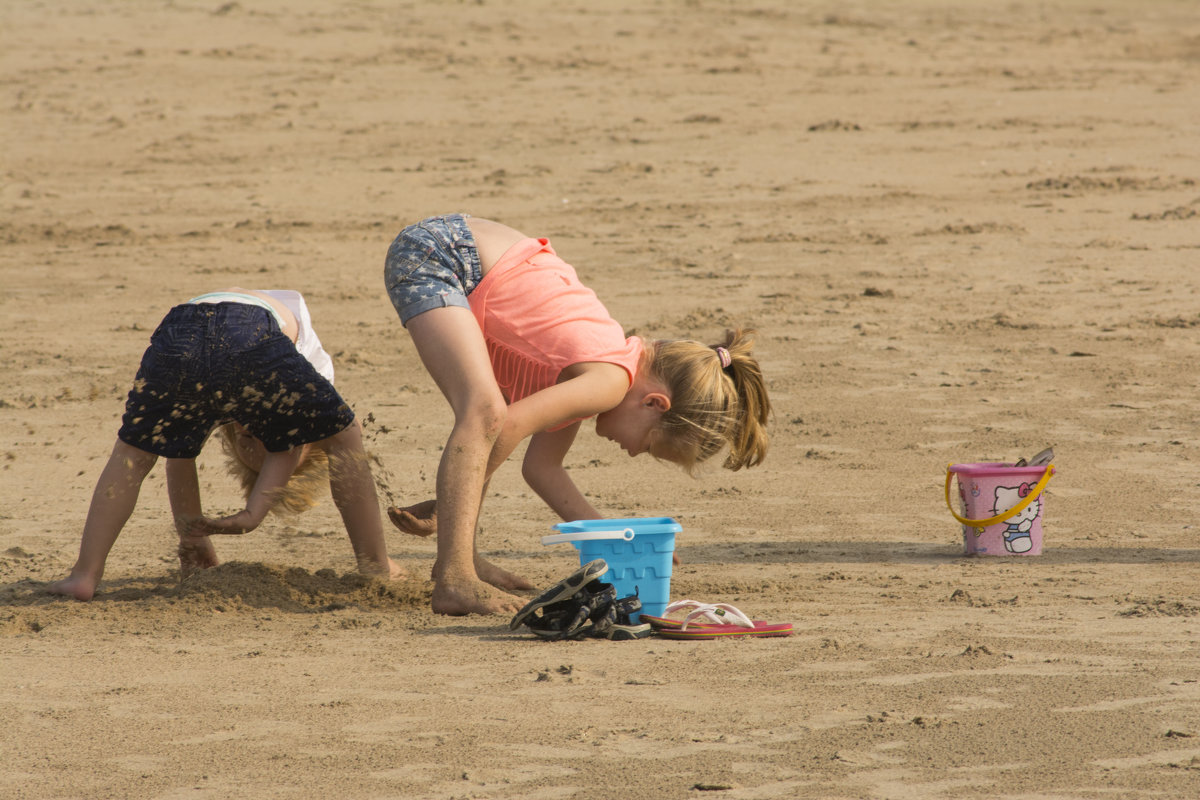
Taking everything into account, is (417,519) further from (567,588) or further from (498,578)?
(567,588)

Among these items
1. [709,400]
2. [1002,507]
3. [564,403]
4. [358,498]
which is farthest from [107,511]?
[1002,507]

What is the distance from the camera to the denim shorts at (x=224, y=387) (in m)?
3.76

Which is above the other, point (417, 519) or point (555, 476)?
point (555, 476)

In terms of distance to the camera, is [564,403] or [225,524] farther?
[225,524]

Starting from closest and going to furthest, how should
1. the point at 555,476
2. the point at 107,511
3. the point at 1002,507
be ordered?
the point at 107,511, the point at 555,476, the point at 1002,507

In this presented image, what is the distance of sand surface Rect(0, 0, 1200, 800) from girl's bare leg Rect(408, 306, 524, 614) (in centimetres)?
Answer: 13

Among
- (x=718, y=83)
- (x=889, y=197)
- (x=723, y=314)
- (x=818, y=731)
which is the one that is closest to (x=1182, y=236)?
(x=889, y=197)

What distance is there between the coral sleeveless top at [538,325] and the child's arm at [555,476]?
348 mm

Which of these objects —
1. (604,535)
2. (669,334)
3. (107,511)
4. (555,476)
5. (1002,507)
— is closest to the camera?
(604,535)

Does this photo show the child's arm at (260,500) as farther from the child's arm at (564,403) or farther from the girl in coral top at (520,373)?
the child's arm at (564,403)

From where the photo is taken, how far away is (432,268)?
12.3 feet

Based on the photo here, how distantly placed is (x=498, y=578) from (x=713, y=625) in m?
0.80

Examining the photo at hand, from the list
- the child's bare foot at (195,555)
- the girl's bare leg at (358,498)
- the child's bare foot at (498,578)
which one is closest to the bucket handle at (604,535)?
the child's bare foot at (498,578)

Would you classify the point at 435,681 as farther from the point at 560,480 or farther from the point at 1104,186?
the point at 1104,186
